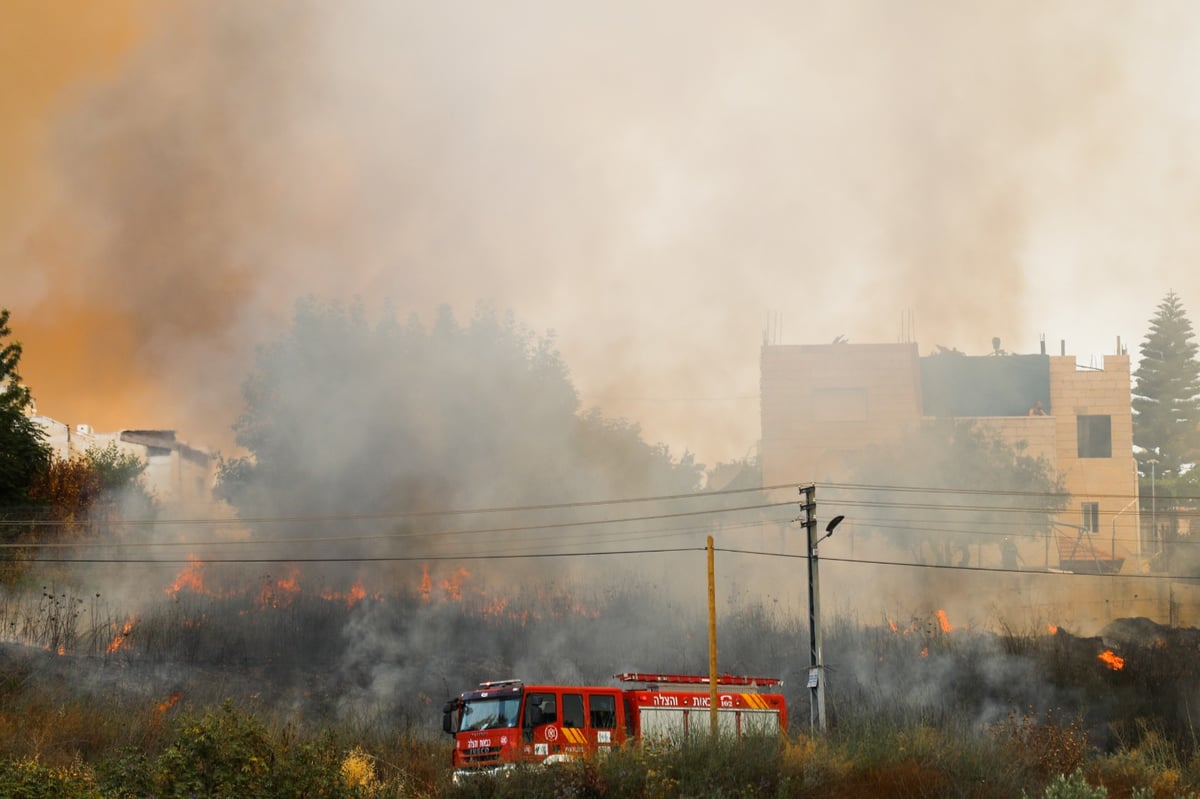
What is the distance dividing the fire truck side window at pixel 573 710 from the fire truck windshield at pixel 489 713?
3.88 ft

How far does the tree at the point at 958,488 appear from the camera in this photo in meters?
64.9

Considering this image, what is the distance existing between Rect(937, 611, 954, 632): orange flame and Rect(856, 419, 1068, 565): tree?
613 cm

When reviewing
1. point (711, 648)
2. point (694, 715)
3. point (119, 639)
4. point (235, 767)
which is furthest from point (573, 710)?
point (119, 639)

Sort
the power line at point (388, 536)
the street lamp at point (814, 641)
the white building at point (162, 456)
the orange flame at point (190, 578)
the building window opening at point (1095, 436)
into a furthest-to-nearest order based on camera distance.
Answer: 1. the white building at point (162, 456)
2. the building window opening at point (1095, 436)
3. the power line at point (388, 536)
4. the orange flame at point (190, 578)
5. the street lamp at point (814, 641)

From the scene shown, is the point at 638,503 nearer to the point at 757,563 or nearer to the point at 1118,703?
the point at 757,563

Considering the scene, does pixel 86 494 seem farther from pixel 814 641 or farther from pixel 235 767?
pixel 235 767

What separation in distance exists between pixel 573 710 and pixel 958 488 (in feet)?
129

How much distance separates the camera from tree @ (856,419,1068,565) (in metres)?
64.9

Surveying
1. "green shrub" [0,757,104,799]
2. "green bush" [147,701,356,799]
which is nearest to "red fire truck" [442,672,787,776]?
"green bush" [147,701,356,799]

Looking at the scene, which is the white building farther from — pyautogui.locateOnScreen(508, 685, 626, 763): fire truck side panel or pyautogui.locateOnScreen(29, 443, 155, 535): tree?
pyautogui.locateOnScreen(508, 685, 626, 763): fire truck side panel

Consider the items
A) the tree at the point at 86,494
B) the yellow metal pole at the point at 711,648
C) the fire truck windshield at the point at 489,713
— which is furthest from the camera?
the tree at the point at 86,494

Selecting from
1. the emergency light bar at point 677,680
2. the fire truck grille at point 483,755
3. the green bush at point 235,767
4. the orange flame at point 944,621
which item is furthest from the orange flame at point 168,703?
the orange flame at point 944,621

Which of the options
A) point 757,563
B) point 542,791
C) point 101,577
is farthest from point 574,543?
point 542,791

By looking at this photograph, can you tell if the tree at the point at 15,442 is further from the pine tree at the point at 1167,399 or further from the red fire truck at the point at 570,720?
the pine tree at the point at 1167,399
